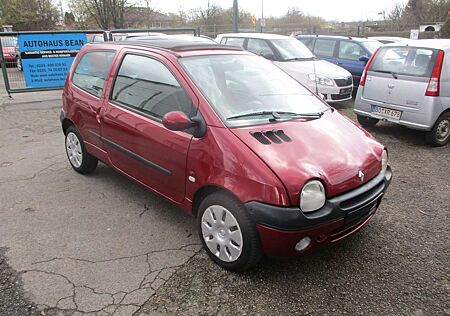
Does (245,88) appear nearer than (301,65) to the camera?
Yes

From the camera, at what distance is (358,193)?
2854 mm

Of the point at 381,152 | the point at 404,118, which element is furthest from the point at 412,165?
the point at 381,152

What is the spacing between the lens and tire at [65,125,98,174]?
4719 mm

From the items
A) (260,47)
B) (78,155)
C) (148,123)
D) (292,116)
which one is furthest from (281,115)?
(260,47)

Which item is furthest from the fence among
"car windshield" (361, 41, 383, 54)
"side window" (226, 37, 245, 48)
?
"car windshield" (361, 41, 383, 54)

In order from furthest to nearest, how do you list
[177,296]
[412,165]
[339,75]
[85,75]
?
1. [339,75]
2. [412,165]
3. [85,75]
4. [177,296]

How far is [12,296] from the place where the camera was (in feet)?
8.86

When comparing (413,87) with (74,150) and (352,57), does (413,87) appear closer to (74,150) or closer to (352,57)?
(352,57)

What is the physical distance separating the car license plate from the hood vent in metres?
4.06

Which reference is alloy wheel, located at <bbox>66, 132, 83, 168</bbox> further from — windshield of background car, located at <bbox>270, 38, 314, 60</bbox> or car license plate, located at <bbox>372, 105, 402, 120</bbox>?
windshield of background car, located at <bbox>270, 38, 314, 60</bbox>

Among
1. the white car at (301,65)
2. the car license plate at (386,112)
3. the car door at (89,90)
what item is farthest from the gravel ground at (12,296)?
the white car at (301,65)

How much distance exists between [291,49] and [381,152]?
6917mm

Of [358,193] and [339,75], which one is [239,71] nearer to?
[358,193]

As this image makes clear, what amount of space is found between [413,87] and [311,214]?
4.44 meters
